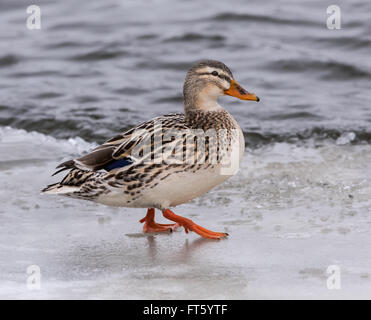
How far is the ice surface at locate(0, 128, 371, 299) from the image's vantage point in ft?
13.4

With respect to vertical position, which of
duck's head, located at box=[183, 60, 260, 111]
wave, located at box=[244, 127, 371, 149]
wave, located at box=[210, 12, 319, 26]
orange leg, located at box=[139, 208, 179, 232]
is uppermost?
duck's head, located at box=[183, 60, 260, 111]

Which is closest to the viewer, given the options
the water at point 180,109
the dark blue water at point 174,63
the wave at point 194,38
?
the water at point 180,109

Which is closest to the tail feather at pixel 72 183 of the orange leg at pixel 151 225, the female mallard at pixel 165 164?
the female mallard at pixel 165 164

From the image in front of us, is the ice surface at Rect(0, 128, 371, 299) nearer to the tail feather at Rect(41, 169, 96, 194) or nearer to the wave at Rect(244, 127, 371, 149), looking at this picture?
the tail feather at Rect(41, 169, 96, 194)

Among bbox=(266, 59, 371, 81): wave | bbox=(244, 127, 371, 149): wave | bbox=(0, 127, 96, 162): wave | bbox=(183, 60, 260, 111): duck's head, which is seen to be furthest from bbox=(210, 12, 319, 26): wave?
bbox=(183, 60, 260, 111): duck's head

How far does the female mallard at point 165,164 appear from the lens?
487 cm

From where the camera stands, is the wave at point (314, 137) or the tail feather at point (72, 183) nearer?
the tail feather at point (72, 183)

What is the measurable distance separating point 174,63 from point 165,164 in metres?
6.94

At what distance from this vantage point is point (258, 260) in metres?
4.51

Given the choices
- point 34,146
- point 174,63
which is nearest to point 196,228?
point 34,146

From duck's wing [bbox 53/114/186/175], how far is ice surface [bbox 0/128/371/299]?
50 cm

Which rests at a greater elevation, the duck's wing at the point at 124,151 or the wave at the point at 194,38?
the duck's wing at the point at 124,151

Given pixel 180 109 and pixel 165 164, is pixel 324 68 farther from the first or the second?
pixel 165 164

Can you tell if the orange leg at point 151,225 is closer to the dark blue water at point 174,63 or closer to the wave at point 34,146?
the wave at point 34,146
